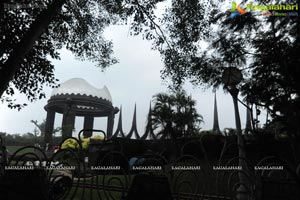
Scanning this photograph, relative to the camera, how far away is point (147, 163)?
6.66ft

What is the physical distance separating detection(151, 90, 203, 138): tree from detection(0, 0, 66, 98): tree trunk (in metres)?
18.6

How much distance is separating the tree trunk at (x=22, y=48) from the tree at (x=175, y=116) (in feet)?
60.9

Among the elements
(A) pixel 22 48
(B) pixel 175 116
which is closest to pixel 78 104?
(B) pixel 175 116

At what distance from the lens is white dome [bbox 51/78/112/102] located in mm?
40250

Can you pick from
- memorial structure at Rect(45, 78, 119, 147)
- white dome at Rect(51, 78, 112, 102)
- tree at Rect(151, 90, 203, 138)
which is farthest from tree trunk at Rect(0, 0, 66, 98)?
white dome at Rect(51, 78, 112, 102)

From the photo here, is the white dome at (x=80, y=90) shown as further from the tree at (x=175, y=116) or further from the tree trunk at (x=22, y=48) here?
the tree trunk at (x=22, y=48)

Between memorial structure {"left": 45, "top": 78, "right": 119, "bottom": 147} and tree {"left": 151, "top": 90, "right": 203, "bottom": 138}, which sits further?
memorial structure {"left": 45, "top": 78, "right": 119, "bottom": 147}

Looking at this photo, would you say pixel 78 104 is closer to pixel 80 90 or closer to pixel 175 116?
pixel 80 90

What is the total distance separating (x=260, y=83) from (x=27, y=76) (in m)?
6.59

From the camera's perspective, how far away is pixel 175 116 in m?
22.1

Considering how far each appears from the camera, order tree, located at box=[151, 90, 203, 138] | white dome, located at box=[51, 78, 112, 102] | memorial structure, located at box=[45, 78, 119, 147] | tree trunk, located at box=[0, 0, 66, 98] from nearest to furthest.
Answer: tree trunk, located at box=[0, 0, 66, 98]
tree, located at box=[151, 90, 203, 138]
memorial structure, located at box=[45, 78, 119, 147]
white dome, located at box=[51, 78, 112, 102]

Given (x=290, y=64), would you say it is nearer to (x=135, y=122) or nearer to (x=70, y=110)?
(x=70, y=110)

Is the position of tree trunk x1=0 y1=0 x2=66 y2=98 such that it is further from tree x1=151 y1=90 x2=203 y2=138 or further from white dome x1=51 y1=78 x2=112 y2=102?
white dome x1=51 y1=78 x2=112 y2=102

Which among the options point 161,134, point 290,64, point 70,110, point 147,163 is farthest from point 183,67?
point 70,110
